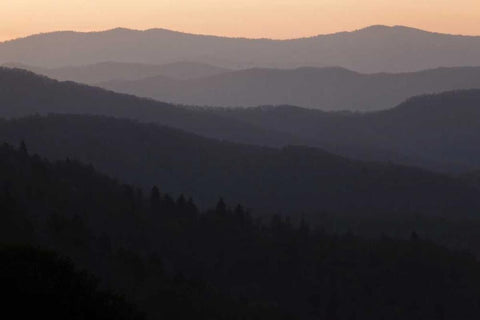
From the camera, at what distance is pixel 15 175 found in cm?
12481

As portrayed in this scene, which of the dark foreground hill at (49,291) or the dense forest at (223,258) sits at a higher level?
the dark foreground hill at (49,291)

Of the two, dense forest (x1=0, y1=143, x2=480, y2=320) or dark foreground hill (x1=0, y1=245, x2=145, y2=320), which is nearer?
dark foreground hill (x1=0, y1=245, x2=145, y2=320)

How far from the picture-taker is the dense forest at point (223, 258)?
101m

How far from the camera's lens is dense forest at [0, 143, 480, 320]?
100875mm

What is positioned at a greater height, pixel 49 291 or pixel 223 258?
pixel 49 291

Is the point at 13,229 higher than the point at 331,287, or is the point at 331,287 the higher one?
the point at 13,229

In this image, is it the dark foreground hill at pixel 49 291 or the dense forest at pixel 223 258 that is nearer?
the dark foreground hill at pixel 49 291

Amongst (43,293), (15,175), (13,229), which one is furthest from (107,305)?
(15,175)

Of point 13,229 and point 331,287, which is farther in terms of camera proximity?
point 331,287

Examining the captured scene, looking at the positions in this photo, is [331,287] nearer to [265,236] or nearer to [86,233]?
[265,236]

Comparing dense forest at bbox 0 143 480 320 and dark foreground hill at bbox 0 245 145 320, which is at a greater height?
dark foreground hill at bbox 0 245 145 320

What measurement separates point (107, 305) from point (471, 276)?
372ft

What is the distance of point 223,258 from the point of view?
445 ft

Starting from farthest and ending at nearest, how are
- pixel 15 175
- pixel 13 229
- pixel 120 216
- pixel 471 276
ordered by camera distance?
pixel 471 276
pixel 120 216
pixel 15 175
pixel 13 229
